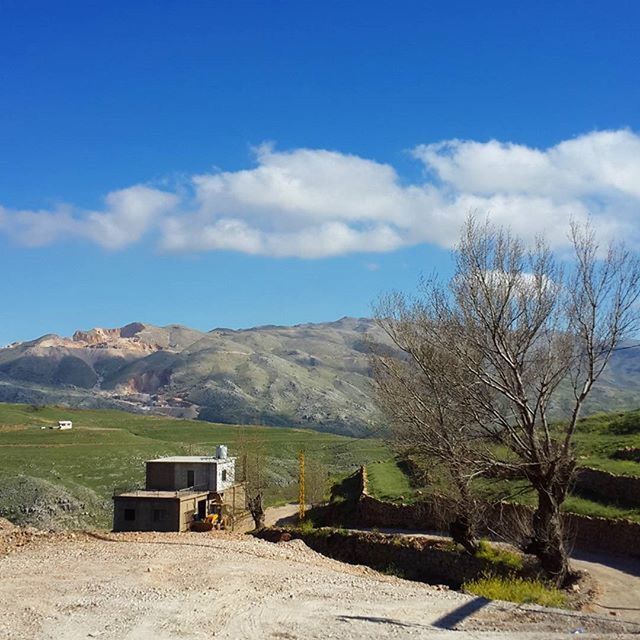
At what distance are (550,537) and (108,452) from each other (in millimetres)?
66822

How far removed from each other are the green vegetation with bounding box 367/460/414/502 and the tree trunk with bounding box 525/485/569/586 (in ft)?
58.5

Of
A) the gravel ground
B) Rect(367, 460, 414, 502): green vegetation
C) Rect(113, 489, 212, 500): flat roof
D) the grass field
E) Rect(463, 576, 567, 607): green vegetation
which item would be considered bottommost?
the grass field

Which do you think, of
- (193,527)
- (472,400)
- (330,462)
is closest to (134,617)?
(472,400)

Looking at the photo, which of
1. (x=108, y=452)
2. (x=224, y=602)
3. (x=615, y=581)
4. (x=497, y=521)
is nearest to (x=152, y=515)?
(x=497, y=521)

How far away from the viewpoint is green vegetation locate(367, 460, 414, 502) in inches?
1542

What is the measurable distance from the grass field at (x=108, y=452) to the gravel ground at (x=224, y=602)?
74.2 feet

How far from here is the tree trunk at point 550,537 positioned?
1930cm

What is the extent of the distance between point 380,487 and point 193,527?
10667 mm

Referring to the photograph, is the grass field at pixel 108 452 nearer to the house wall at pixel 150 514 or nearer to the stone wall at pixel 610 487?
the house wall at pixel 150 514

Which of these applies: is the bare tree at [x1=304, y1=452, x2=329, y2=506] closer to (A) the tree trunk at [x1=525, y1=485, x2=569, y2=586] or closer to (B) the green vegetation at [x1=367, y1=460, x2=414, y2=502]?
(B) the green vegetation at [x1=367, y1=460, x2=414, y2=502]

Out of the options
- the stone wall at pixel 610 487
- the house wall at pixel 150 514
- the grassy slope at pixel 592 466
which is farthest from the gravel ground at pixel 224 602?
the house wall at pixel 150 514

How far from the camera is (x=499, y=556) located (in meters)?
25.8

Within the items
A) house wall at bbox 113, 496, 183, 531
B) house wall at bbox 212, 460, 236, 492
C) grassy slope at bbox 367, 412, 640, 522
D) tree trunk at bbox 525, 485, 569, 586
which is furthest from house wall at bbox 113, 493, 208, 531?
tree trunk at bbox 525, 485, 569, 586

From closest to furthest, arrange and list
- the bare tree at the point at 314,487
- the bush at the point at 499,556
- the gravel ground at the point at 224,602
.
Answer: the gravel ground at the point at 224,602 → the bush at the point at 499,556 → the bare tree at the point at 314,487
